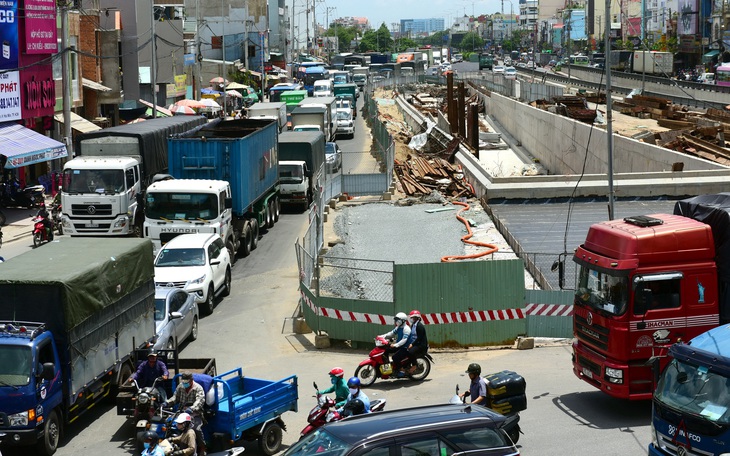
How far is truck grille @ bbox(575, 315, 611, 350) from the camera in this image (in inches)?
565

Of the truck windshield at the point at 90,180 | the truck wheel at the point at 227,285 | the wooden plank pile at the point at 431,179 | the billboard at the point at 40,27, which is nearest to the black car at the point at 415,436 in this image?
the truck wheel at the point at 227,285

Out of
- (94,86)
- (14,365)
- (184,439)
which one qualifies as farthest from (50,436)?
(94,86)

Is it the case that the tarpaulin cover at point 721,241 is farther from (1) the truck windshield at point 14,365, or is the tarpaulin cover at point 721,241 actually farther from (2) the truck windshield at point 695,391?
(1) the truck windshield at point 14,365

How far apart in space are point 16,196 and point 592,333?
27.8 meters

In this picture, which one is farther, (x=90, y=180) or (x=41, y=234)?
(x=41, y=234)

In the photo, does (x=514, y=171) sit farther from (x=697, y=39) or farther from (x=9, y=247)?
(x=697, y=39)

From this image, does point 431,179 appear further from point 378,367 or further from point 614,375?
point 614,375

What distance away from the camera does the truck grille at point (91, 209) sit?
28875mm

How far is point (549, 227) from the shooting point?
1140 inches

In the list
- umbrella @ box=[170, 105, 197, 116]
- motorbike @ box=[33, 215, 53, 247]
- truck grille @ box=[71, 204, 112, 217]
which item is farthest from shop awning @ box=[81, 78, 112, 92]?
truck grille @ box=[71, 204, 112, 217]

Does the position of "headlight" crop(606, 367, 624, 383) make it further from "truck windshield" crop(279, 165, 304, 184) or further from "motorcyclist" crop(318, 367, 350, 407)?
"truck windshield" crop(279, 165, 304, 184)

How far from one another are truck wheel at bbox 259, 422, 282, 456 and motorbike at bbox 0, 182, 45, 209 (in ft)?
83.8

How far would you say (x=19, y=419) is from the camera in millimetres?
13086

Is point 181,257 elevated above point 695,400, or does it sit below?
below
